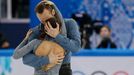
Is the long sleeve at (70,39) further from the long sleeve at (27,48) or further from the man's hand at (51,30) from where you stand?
the long sleeve at (27,48)

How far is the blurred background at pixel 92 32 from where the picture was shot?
19.3ft

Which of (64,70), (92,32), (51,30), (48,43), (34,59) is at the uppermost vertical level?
(51,30)

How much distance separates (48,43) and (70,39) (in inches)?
7.7

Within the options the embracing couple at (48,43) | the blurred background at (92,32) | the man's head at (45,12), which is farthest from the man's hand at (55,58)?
the blurred background at (92,32)

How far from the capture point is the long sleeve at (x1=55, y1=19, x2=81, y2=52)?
3.97m

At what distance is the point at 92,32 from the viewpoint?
9469 millimetres

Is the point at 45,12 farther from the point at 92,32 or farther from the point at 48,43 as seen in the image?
the point at 92,32

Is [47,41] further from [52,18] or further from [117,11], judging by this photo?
[117,11]

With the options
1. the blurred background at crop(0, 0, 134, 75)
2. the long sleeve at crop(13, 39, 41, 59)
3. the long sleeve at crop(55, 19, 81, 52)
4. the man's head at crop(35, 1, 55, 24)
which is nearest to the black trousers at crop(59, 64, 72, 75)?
the long sleeve at crop(55, 19, 81, 52)

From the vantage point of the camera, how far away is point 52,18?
3898mm

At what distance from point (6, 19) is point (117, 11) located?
11.7 ft

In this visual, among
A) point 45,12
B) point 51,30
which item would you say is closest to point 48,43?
point 51,30

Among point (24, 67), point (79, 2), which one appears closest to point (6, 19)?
point (79, 2)

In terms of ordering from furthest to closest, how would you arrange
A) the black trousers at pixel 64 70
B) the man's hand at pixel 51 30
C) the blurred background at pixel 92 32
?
1. the blurred background at pixel 92 32
2. the black trousers at pixel 64 70
3. the man's hand at pixel 51 30
